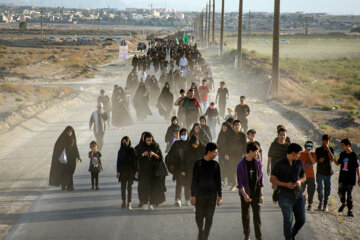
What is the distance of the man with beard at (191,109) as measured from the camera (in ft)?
49.2

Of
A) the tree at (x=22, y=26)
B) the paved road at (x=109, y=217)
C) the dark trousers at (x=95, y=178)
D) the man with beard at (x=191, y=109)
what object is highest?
the tree at (x=22, y=26)

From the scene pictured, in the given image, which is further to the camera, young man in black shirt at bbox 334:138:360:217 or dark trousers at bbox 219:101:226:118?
dark trousers at bbox 219:101:226:118

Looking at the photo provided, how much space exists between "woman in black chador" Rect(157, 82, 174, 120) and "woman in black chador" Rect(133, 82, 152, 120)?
3.22 feet

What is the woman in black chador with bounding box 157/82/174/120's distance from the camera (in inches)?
730

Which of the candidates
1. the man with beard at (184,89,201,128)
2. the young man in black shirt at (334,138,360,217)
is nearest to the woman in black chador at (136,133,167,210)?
the young man in black shirt at (334,138,360,217)

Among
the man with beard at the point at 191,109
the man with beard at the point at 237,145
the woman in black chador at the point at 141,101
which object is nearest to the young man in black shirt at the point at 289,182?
the man with beard at the point at 237,145

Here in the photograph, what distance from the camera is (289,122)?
21250 millimetres

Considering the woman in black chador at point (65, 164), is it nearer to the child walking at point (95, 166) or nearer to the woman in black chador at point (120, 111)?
the child walking at point (95, 166)

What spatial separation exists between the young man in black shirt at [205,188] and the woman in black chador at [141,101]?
12578 mm

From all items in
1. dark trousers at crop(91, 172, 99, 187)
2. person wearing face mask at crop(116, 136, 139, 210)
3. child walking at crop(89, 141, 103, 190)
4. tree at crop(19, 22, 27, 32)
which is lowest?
dark trousers at crop(91, 172, 99, 187)

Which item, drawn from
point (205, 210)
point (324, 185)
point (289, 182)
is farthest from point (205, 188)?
point (324, 185)

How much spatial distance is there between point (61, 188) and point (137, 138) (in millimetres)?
5722

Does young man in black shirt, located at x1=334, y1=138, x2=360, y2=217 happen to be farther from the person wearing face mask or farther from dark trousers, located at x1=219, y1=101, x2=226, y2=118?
dark trousers, located at x1=219, y1=101, x2=226, y2=118

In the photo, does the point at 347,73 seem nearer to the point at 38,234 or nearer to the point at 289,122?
the point at 289,122
